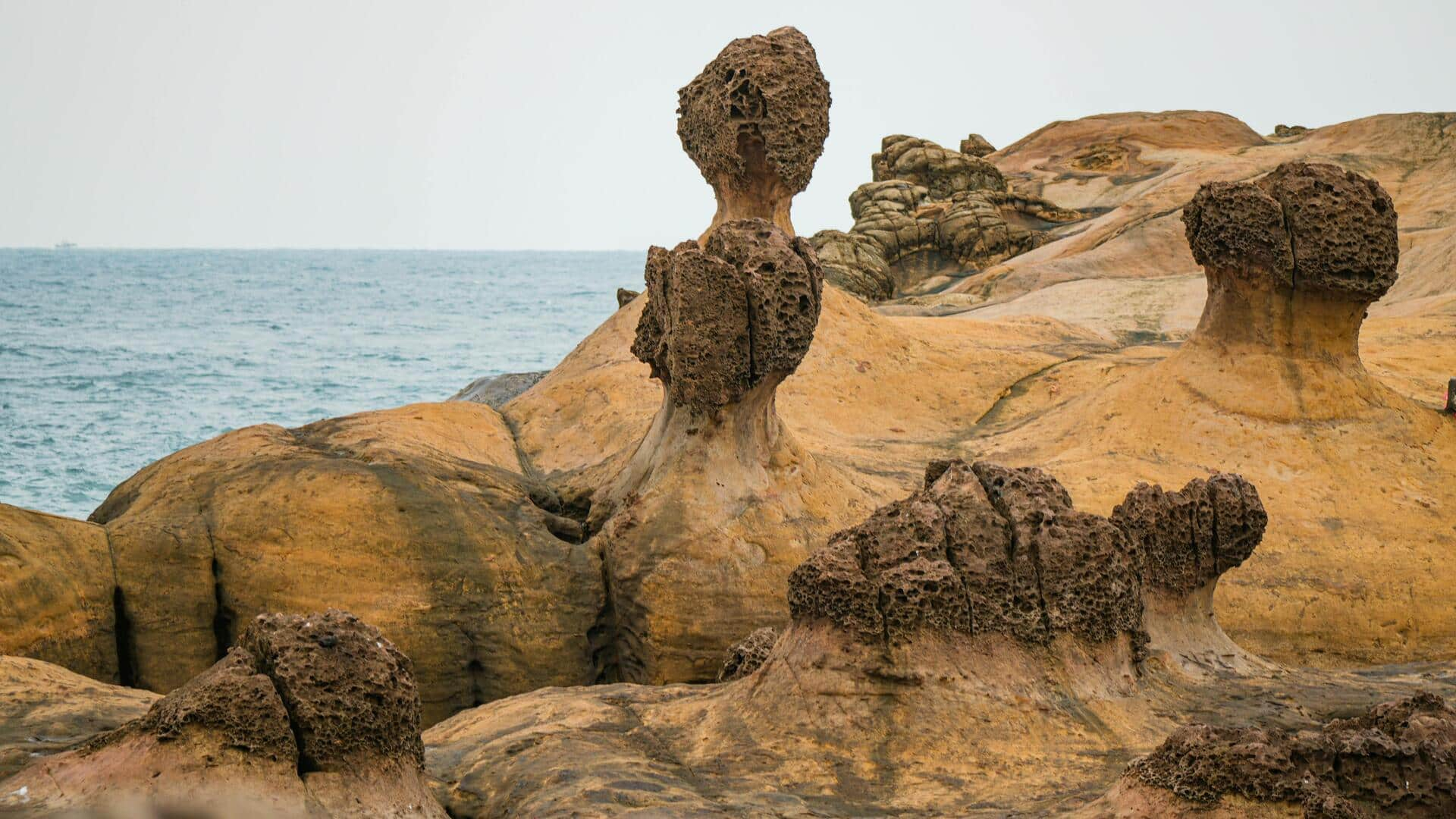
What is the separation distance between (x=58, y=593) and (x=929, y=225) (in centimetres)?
1727

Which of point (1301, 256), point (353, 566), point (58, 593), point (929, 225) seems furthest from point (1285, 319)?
point (929, 225)

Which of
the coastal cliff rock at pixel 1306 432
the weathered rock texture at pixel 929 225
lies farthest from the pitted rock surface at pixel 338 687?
the weathered rock texture at pixel 929 225

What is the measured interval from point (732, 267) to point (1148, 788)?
144 inches

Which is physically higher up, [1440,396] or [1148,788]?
[1440,396]

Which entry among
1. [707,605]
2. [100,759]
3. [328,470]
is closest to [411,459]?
[328,470]

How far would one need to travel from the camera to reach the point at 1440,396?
9.71 m

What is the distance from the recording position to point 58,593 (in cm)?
642

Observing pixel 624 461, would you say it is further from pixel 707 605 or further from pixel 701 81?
pixel 701 81

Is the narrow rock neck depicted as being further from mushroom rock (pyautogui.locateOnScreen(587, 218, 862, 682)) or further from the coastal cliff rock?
mushroom rock (pyautogui.locateOnScreen(587, 218, 862, 682))

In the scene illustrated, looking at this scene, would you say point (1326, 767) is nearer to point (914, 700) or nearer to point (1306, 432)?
point (914, 700)

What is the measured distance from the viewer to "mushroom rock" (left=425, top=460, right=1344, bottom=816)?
464 centimetres

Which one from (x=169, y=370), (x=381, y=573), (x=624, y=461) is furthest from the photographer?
(x=169, y=370)

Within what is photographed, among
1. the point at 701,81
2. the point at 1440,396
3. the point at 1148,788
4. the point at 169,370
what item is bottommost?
the point at 169,370

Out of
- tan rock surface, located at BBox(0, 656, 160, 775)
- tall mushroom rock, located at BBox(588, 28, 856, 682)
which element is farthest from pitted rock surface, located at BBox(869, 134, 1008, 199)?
tan rock surface, located at BBox(0, 656, 160, 775)
